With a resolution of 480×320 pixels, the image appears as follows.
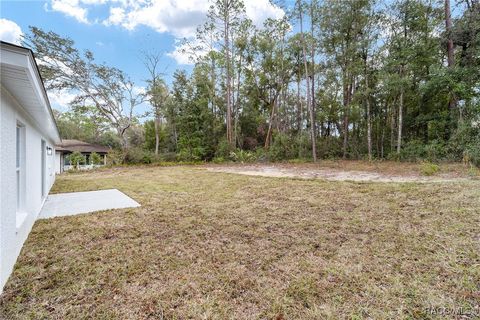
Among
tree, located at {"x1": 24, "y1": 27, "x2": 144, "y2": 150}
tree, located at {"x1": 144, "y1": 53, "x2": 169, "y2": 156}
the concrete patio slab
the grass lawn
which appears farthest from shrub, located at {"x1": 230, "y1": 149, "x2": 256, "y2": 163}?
the grass lawn

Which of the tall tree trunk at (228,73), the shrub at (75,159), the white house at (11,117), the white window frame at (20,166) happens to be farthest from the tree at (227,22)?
the white house at (11,117)

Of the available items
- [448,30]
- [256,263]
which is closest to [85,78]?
[256,263]

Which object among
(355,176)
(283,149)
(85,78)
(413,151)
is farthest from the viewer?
(85,78)

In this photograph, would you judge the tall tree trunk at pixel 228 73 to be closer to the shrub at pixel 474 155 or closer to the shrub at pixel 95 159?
the shrub at pixel 95 159

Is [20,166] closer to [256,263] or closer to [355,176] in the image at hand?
[256,263]

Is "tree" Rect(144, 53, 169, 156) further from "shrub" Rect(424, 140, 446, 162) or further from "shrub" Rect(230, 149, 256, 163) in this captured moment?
"shrub" Rect(424, 140, 446, 162)

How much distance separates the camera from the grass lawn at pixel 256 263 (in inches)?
63.8

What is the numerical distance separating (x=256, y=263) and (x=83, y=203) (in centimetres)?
432

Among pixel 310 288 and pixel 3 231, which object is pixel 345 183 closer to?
pixel 310 288

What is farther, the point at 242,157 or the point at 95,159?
the point at 95,159

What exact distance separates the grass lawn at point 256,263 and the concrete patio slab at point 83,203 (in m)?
0.49

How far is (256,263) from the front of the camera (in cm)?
224

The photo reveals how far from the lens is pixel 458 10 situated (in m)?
9.35

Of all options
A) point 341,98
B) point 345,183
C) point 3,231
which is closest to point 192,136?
point 341,98
